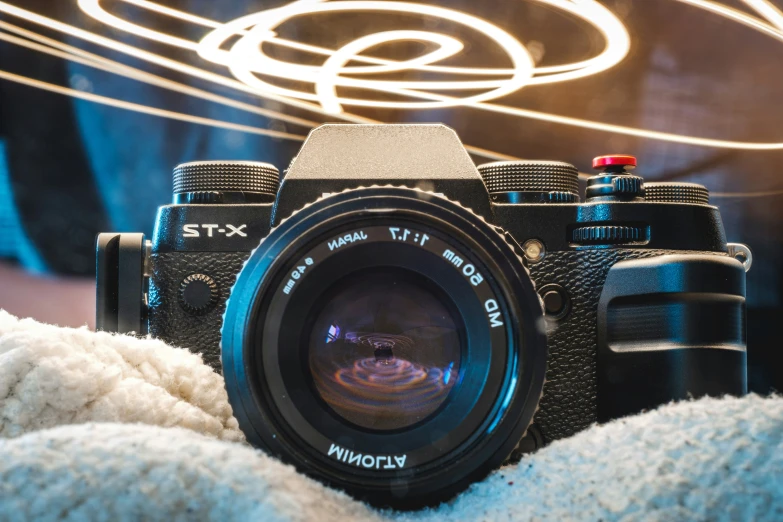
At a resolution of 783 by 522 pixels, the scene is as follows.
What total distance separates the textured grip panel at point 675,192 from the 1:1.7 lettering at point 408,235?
0.22m

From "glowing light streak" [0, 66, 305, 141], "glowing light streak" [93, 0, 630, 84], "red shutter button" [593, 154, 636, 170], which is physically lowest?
"red shutter button" [593, 154, 636, 170]

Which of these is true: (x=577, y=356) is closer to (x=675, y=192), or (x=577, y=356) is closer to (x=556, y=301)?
(x=556, y=301)

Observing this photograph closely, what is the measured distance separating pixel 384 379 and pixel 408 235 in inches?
3.4

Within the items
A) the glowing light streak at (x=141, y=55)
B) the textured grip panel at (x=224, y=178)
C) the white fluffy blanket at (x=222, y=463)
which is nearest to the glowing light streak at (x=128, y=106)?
the glowing light streak at (x=141, y=55)

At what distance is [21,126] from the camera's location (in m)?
0.79

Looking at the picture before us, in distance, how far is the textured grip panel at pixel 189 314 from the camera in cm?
46

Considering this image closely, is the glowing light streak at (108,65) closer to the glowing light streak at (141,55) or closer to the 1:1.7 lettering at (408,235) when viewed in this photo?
the glowing light streak at (141,55)

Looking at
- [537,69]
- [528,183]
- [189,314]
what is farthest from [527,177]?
[537,69]

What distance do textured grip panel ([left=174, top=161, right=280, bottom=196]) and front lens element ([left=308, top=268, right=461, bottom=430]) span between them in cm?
12

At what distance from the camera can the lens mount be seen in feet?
1.20

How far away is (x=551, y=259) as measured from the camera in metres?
0.46

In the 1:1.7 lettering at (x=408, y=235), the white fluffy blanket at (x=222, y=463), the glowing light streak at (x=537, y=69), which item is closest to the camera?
the white fluffy blanket at (x=222, y=463)

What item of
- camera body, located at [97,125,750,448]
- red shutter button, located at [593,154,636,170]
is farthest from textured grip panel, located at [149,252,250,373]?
red shutter button, located at [593,154,636,170]

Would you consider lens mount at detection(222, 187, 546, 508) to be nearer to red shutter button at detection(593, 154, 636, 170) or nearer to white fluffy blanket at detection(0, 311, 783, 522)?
white fluffy blanket at detection(0, 311, 783, 522)
